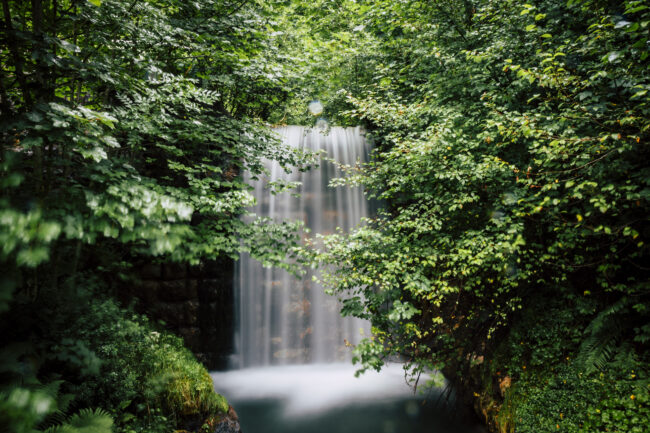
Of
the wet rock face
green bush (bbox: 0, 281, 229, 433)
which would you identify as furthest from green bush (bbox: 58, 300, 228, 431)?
the wet rock face

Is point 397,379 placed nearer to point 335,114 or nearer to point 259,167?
point 259,167

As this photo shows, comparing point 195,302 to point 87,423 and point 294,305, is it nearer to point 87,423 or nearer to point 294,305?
point 294,305

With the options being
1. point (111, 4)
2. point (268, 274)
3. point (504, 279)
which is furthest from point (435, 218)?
point (268, 274)

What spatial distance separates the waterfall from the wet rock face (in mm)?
391

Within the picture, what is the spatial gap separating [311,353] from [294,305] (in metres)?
1.39

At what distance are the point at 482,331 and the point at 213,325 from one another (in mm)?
6546

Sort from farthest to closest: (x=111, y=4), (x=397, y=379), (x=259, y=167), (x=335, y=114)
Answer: (x=335, y=114) < (x=397, y=379) < (x=259, y=167) < (x=111, y=4)

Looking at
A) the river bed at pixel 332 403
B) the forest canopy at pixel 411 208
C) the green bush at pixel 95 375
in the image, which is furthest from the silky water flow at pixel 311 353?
the green bush at pixel 95 375

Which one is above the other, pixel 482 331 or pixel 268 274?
pixel 268 274

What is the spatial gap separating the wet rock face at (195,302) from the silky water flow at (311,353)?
37 cm

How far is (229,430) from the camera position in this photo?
4859 millimetres

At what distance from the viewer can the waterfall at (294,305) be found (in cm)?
877

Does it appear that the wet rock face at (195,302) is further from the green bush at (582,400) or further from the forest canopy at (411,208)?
the green bush at (582,400)

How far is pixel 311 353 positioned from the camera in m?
8.82
